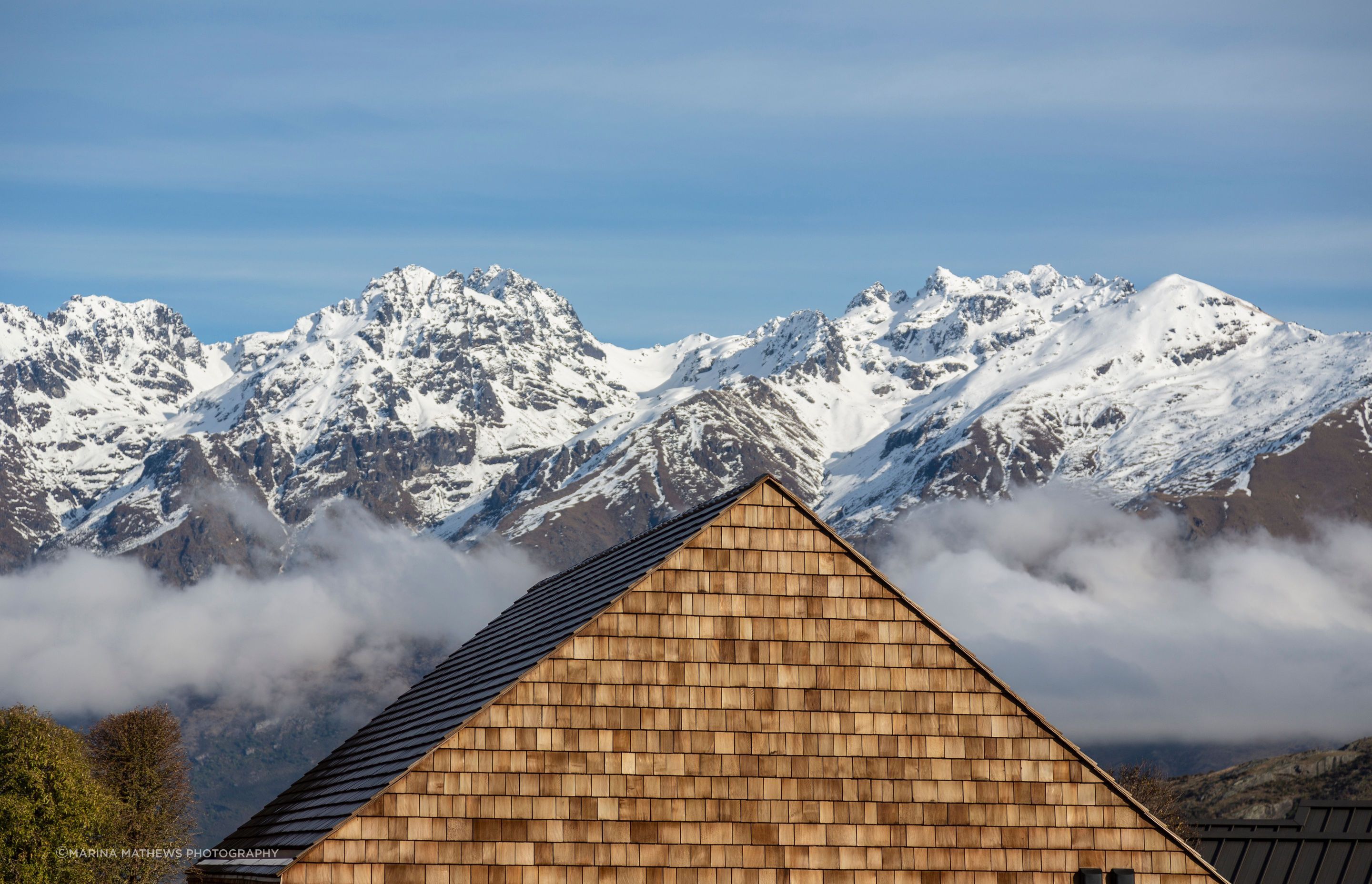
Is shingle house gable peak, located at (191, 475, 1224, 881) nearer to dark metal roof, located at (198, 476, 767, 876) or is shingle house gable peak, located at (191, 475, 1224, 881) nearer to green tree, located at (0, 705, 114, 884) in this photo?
dark metal roof, located at (198, 476, 767, 876)

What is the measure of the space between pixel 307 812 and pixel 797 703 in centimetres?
1042

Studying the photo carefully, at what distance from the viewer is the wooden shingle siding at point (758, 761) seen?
27.2m

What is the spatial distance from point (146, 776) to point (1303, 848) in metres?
75.8

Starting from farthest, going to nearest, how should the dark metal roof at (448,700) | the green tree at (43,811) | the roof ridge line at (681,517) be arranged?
the green tree at (43,811)
the roof ridge line at (681,517)
the dark metal roof at (448,700)

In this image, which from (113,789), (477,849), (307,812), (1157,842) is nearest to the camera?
(477,849)

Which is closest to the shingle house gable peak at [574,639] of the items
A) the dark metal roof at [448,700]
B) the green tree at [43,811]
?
the dark metal roof at [448,700]

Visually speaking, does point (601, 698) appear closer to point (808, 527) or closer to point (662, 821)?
point (662, 821)

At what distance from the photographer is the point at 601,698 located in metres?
28.0

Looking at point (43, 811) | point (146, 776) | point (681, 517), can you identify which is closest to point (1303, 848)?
point (681, 517)

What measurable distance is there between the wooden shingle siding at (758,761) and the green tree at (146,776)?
64.0 metres

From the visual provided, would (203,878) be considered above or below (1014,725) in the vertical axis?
below

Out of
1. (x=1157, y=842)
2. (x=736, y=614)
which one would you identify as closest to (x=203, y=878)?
(x=736, y=614)

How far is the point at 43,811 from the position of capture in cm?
6588

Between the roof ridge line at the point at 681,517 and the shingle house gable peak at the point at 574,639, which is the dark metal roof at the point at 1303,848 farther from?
the roof ridge line at the point at 681,517
